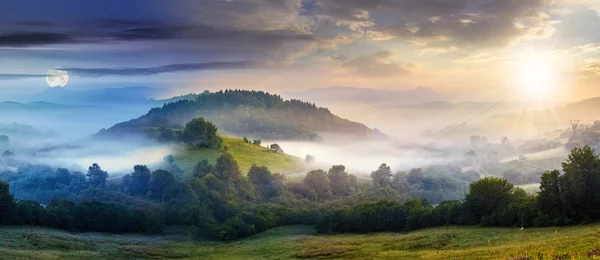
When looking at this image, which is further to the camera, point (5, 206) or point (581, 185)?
point (5, 206)

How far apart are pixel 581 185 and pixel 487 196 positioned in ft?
70.2

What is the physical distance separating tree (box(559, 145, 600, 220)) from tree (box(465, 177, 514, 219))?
1541 centimetres

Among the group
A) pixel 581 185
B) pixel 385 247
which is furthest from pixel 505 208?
pixel 385 247

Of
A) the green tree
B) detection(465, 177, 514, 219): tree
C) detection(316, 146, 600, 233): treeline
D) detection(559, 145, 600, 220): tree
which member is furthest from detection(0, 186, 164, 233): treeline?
detection(559, 145, 600, 220): tree

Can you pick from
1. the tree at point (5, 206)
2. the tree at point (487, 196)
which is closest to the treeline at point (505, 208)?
the tree at point (487, 196)

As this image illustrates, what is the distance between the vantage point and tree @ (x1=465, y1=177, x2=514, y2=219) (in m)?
89.6

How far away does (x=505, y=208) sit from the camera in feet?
268

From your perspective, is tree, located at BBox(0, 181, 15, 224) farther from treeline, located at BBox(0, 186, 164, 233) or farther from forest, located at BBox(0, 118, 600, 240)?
forest, located at BBox(0, 118, 600, 240)

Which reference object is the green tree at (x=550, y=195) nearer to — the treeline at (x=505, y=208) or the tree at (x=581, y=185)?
the treeline at (x=505, y=208)

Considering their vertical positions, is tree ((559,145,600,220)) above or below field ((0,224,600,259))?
above

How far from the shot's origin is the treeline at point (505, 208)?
70000 millimetres

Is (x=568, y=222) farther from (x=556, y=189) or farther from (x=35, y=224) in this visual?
(x=35, y=224)

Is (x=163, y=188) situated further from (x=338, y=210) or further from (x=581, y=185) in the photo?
(x=581, y=185)

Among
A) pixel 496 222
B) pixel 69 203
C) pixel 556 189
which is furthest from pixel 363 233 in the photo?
pixel 69 203
